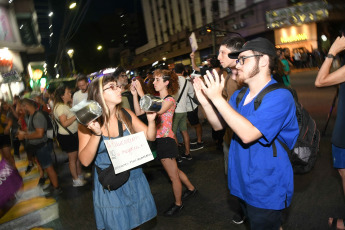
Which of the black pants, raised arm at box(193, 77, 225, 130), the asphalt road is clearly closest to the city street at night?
the asphalt road

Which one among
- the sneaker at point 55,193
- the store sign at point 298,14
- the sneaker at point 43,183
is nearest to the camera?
the sneaker at point 55,193

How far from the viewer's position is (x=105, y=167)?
2.24 m

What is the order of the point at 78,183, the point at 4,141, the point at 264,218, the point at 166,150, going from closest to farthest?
1. the point at 264,218
2. the point at 166,150
3. the point at 78,183
4. the point at 4,141

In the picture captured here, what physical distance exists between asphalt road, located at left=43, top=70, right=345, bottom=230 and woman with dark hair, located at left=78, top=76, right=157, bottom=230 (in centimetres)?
96

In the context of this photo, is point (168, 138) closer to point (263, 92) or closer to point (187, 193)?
point (187, 193)

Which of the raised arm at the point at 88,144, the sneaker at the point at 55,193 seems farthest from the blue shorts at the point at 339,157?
the sneaker at the point at 55,193

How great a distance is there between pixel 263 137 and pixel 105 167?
1374 mm

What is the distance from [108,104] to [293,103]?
63.6 inches

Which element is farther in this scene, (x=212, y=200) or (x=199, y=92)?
(x=212, y=200)

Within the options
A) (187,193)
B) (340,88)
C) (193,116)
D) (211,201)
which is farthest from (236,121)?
(193,116)

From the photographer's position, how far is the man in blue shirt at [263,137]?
5.44ft

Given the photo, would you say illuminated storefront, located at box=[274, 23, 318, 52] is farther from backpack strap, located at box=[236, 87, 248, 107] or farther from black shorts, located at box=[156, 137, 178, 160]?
backpack strap, located at box=[236, 87, 248, 107]

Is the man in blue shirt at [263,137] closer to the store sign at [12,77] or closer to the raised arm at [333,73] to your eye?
the raised arm at [333,73]

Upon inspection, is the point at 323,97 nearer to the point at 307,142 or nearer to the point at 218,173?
the point at 218,173
